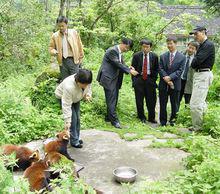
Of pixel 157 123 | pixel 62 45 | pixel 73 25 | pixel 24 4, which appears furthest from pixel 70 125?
pixel 73 25

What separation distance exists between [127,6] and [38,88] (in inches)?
343

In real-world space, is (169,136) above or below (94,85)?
below

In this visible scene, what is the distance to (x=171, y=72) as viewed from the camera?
29.1 ft

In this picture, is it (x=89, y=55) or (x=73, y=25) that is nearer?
(x=89, y=55)

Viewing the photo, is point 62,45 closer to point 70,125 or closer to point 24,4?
point 70,125

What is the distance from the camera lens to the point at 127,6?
1684 cm

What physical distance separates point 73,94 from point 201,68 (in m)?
2.85

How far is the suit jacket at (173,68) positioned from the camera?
8.78 metres

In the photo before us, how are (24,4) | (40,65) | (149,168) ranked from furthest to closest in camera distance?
(40,65) → (24,4) → (149,168)

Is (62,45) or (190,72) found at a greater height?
(62,45)

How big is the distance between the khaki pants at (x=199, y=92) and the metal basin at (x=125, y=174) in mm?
2649

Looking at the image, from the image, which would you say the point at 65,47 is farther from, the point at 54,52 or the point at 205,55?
the point at 205,55

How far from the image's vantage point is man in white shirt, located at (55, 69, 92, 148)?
19.8ft

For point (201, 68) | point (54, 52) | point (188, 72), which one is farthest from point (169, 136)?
point (54, 52)
